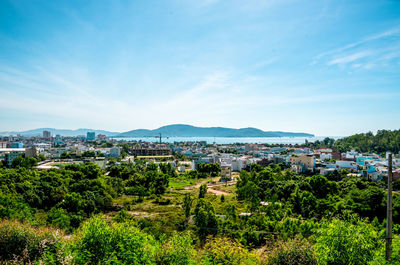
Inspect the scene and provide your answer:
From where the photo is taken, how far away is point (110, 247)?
13.6 feet

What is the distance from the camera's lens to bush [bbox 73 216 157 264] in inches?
155

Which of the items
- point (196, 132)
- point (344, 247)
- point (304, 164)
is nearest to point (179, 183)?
point (304, 164)

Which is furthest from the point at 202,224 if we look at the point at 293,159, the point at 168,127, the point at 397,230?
the point at 168,127

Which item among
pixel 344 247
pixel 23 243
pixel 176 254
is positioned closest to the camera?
pixel 176 254

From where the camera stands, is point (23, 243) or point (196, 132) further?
point (196, 132)

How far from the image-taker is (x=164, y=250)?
14.3 ft

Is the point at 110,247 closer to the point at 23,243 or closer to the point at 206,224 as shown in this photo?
the point at 23,243

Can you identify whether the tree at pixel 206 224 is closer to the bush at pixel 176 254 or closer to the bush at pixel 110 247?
the bush at pixel 176 254

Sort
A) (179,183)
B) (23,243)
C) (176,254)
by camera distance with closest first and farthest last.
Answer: (176,254) → (23,243) → (179,183)

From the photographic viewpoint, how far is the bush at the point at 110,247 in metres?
3.94

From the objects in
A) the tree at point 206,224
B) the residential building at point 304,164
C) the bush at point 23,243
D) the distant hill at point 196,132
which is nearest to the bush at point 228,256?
the bush at point 23,243

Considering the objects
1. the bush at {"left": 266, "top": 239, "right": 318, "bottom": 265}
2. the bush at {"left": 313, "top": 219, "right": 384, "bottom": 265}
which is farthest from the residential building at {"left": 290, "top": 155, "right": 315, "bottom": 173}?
the bush at {"left": 266, "top": 239, "right": 318, "bottom": 265}

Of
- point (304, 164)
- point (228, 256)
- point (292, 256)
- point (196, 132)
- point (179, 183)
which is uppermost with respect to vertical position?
point (196, 132)

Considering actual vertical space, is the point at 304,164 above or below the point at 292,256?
below
